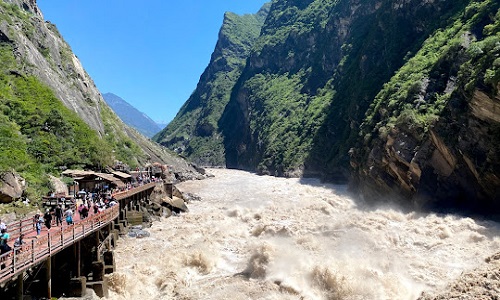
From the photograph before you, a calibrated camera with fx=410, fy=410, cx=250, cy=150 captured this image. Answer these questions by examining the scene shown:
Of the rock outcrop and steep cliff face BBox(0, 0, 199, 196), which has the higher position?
steep cliff face BBox(0, 0, 199, 196)

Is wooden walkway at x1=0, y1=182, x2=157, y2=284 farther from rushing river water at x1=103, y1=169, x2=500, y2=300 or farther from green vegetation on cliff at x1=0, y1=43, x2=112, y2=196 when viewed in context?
green vegetation on cliff at x1=0, y1=43, x2=112, y2=196

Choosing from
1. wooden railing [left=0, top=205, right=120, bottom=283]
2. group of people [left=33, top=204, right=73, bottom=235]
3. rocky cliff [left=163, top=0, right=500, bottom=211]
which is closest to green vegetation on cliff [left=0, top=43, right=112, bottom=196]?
group of people [left=33, top=204, right=73, bottom=235]

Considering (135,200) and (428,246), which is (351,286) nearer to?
(428,246)

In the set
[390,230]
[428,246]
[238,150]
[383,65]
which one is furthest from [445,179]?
[238,150]

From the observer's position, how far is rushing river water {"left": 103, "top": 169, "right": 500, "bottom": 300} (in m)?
20.2

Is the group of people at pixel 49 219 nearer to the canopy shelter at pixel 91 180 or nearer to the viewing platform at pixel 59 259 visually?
the viewing platform at pixel 59 259

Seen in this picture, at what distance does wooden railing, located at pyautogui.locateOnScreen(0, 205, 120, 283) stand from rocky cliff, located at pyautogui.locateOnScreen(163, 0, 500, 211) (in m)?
31.3

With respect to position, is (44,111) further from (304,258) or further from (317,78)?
(317,78)

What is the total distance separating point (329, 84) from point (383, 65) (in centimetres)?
4335

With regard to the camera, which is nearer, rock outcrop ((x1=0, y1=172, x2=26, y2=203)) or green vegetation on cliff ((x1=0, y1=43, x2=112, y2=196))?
rock outcrop ((x1=0, y1=172, x2=26, y2=203))

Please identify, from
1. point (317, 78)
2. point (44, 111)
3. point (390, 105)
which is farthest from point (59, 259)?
point (317, 78)

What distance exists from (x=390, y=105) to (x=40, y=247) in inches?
1860

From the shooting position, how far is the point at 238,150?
169 meters

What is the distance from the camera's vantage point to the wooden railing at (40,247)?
1449 centimetres
